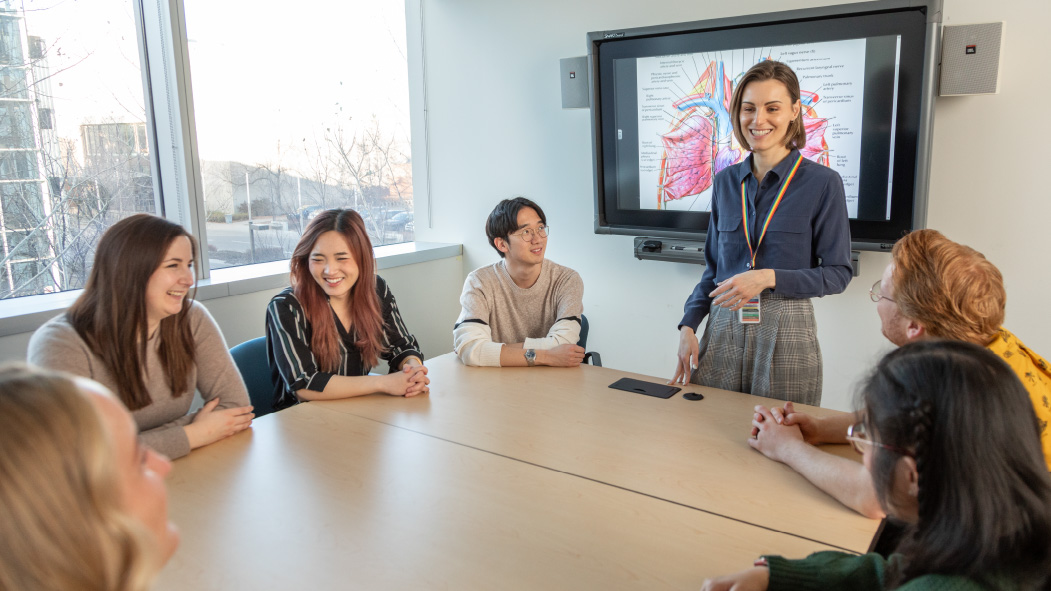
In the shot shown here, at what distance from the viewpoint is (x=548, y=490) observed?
5.12 ft

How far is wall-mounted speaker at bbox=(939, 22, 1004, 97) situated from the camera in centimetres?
273

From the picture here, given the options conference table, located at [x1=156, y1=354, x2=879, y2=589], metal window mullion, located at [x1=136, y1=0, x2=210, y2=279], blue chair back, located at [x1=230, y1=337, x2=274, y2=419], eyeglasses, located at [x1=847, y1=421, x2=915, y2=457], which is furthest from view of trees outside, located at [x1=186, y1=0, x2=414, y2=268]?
eyeglasses, located at [x1=847, y1=421, x2=915, y2=457]

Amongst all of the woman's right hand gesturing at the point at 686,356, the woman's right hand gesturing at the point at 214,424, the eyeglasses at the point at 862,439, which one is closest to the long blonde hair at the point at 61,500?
the eyeglasses at the point at 862,439

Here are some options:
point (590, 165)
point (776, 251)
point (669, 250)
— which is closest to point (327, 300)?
point (776, 251)

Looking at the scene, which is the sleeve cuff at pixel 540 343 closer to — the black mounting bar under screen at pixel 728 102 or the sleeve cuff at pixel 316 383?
the sleeve cuff at pixel 316 383

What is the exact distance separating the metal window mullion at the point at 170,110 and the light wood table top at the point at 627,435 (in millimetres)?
1740

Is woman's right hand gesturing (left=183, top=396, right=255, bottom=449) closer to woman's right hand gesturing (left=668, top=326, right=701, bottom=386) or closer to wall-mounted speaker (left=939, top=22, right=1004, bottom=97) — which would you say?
woman's right hand gesturing (left=668, top=326, right=701, bottom=386)

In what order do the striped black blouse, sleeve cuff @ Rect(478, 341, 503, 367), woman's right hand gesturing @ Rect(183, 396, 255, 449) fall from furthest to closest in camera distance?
1. sleeve cuff @ Rect(478, 341, 503, 367)
2. the striped black blouse
3. woman's right hand gesturing @ Rect(183, 396, 255, 449)

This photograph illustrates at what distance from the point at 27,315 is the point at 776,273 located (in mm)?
2669

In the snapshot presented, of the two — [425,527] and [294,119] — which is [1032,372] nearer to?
[425,527]

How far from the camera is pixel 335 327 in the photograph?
2445 millimetres

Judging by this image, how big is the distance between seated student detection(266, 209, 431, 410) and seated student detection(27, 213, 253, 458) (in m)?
0.25

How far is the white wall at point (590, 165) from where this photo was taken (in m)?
2.87

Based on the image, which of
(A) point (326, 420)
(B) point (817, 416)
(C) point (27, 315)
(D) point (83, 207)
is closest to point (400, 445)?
(A) point (326, 420)
